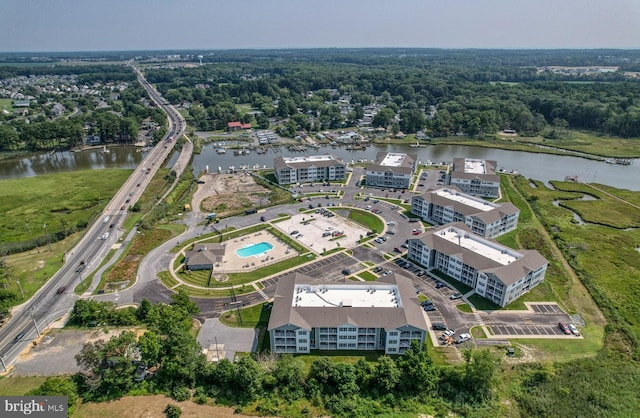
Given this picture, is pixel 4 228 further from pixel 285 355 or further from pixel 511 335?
pixel 511 335

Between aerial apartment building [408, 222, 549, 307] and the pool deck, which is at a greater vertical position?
aerial apartment building [408, 222, 549, 307]

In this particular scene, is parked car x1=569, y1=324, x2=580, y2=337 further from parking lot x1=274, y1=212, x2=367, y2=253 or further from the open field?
parking lot x1=274, y1=212, x2=367, y2=253

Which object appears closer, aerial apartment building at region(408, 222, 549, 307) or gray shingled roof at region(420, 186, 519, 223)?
aerial apartment building at region(408, 222, 549, 307)

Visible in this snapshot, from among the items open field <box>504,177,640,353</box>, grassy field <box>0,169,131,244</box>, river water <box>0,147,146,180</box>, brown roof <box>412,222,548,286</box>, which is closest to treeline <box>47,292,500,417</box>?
brown roof <box>412,222,548,286</box>

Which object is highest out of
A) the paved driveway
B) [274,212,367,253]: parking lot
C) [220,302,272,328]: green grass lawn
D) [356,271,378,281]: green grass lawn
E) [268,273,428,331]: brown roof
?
[268,273,428,331]: brown roof

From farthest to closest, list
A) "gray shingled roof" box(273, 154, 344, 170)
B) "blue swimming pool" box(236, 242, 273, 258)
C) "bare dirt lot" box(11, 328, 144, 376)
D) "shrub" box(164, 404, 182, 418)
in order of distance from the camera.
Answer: "gray shingled roof" box(273, 154, 344, 170)
"blue swimming pool" box(236, 242, 273, 258)
"bare dirt lot" box(11, 328, 144, 376)
"shrub" box(164, 404, 182, 418)

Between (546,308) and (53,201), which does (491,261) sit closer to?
(546,308)

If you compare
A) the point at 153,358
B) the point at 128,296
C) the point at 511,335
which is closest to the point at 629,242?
the point at 511,335
